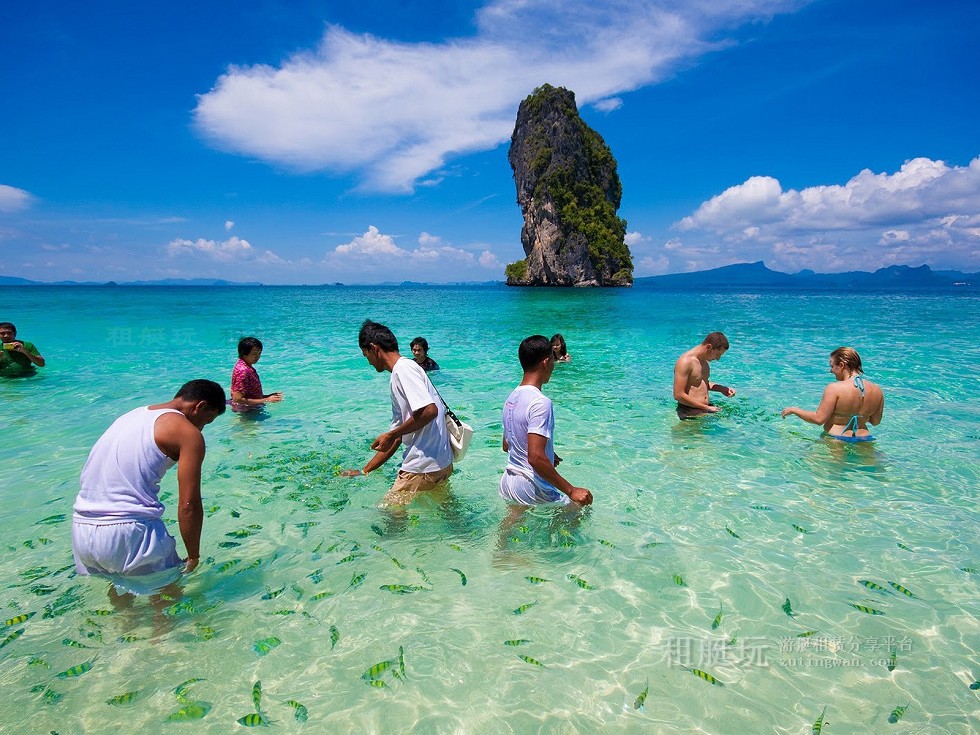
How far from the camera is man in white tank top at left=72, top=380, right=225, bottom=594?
339 centimetres

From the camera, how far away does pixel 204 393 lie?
3.53 m

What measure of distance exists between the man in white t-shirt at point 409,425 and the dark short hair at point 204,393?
1169 millimetres

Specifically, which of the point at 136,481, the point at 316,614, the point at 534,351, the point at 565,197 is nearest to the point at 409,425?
the point at 534,351

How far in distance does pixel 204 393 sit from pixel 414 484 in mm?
2314

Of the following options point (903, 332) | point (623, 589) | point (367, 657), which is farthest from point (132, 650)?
point (903, 332)

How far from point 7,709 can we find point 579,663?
3656mm

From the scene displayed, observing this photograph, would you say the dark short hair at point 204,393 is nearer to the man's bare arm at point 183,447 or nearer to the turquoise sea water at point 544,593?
the man's bare arm at point 183,447

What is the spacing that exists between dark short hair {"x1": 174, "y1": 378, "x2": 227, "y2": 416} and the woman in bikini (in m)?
7.43

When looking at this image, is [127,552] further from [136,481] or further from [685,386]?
[685,386]

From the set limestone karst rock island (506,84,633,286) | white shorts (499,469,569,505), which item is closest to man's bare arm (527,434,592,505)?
white shorts (499,469,569,505)

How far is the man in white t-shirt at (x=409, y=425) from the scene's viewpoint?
4.64 metres

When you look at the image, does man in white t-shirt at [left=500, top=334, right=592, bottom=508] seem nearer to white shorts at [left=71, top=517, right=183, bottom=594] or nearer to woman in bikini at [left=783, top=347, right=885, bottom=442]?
white shorts at [left=71, top=517, right=183, bottom=594]

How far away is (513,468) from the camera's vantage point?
4.69m

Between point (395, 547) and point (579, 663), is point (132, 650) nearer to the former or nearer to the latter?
point (395, 547)
